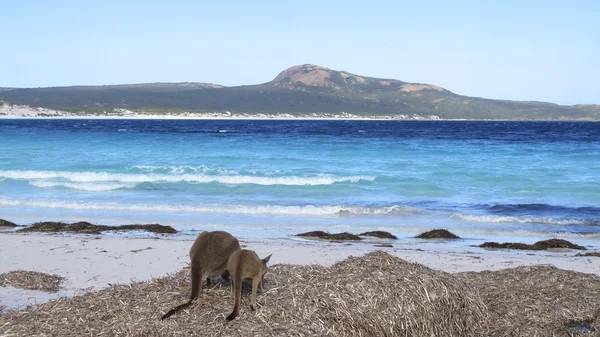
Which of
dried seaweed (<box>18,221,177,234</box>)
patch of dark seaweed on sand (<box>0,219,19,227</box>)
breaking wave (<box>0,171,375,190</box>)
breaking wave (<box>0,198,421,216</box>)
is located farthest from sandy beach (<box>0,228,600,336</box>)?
breaking wave (<box>0,171,375,190</box>)

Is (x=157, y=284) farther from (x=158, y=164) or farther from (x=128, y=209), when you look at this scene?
(x=158, y=164)

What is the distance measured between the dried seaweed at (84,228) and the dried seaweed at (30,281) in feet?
18.3

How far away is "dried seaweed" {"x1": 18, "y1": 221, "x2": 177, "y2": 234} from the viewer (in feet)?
43.8

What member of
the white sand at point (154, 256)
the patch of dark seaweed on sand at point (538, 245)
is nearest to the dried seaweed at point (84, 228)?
the white sand at point (154, 256)

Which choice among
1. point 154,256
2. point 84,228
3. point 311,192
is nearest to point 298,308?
point 154,256

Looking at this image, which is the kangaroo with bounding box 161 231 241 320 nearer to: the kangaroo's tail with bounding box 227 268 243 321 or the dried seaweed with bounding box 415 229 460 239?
the kangaroo's tail with bounding box 227 268 243 321

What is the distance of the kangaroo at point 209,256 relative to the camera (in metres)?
4.45

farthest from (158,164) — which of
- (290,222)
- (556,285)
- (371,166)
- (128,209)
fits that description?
(556,285)

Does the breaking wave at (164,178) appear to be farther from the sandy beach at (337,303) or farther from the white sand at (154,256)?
the sandy beach at (337,303)

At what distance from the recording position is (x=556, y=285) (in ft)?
21.7

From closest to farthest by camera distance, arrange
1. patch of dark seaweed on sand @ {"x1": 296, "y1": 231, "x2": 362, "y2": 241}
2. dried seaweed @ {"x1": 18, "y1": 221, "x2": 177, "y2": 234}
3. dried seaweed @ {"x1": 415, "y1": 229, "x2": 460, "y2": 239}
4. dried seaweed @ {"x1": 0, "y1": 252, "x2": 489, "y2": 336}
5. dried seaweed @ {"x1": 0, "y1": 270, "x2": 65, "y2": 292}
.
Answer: dried seaweed @ {"x1": 0, "y1": 252, "x2": 489, "y2": 336}, dried seaweed @ {"x1": 0, "y1": 270, "x2": 65, "y2": 292}, patch of dark seaweed on sand @ {"x1": 296, "y1": 231, "x2": 362, "y2": 241}, dried seaweed @ {"x1": 18, "y1": 221, "x2": 177, "y2": 234}, dried seaweed @ {"x1": 415, "y1": 229, "x2": 460, "y2": 239}

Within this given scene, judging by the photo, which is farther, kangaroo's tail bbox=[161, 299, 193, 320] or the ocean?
the ocean

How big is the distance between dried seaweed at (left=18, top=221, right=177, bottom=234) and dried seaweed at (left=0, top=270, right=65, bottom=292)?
5.56 metres

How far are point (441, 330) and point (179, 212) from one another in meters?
13.0
